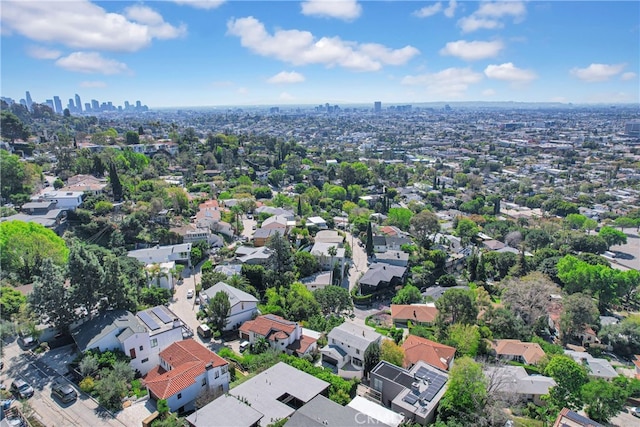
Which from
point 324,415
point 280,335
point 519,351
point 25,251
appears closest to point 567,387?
point 519,351

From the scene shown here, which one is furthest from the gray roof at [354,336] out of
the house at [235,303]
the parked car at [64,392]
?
the parked car at [64,392]

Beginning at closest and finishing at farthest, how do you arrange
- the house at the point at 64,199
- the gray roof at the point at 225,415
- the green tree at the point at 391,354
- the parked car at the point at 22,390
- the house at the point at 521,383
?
the gray roof at the point at 225,415
the parked car at the point at 22,390
the house at the point at 521,383
the green tree at the point at 391,354
the house at the point at 64,199

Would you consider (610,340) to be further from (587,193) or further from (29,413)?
(587,193)

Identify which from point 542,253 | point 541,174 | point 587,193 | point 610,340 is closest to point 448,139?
point 541,174

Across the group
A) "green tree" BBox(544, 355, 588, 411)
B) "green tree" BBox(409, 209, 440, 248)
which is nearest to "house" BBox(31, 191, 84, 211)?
"green tree" BBox(409, 209, 440, 248)

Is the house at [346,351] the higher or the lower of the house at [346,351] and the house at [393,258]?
the higher

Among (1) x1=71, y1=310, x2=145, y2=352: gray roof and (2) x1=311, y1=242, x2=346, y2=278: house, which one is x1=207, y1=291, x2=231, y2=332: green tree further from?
(2) x1=311, y1=242, x2=346, y2=278: house

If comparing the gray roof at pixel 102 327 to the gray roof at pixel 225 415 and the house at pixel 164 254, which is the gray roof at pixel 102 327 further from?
the house at pixel 164 254
